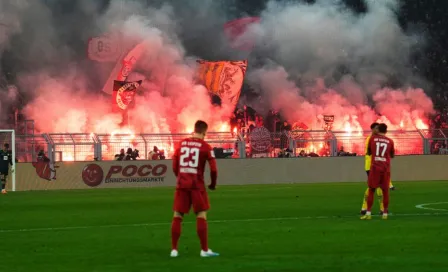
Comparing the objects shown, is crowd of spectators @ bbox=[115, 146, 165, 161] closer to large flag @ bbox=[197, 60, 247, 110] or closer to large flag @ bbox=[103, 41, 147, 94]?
large flag @ bbox=[103, 41, 147, 94]

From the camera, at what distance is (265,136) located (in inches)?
1925

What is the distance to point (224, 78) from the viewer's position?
257 ft

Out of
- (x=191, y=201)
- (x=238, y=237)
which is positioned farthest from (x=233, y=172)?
(x=191, y=201)

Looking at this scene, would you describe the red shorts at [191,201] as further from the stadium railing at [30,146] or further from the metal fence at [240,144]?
the stadium railing at [30,146]

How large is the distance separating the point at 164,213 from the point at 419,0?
192 feet

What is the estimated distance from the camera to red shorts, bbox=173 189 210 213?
1453 cm

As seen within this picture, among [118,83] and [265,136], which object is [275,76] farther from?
[265,136]

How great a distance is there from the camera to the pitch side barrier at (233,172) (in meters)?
44.1

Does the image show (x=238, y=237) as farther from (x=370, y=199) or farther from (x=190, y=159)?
(x=370, y=199)

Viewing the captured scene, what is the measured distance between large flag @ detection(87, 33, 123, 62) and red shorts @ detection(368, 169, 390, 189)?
5383cm

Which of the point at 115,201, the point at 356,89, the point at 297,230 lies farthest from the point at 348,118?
the point at 297,230

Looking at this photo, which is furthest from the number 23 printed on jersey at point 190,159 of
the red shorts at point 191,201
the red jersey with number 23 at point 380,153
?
the red jersey with number 23 at point 380,153

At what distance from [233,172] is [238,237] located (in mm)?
29063

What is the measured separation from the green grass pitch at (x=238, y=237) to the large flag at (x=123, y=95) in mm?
43830
